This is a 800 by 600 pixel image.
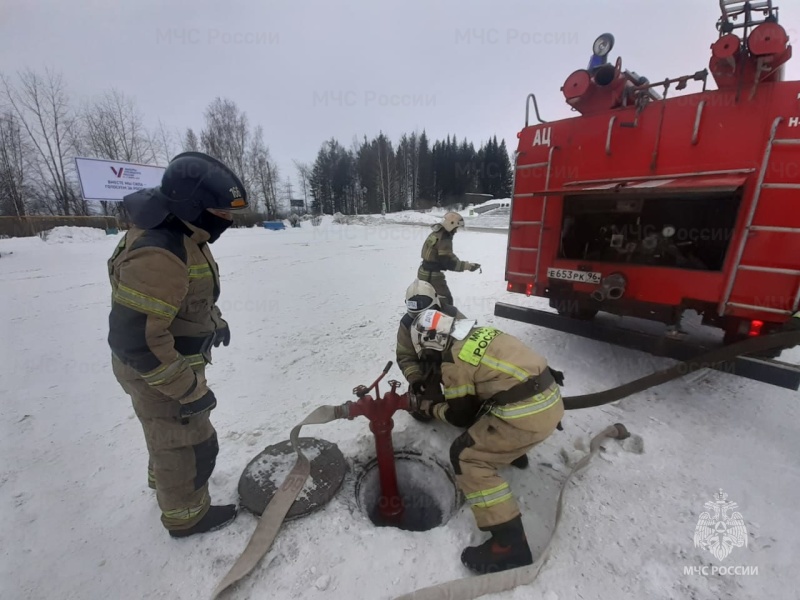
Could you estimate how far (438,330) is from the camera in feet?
7.35

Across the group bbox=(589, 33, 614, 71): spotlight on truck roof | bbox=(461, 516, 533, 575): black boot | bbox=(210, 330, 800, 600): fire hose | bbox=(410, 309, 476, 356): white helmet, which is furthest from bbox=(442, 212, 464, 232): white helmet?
bbox=(461, 516, 533, 575): black boot

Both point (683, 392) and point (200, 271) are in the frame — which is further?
point (683, 392)

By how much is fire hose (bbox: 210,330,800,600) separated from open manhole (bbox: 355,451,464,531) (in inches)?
21.1

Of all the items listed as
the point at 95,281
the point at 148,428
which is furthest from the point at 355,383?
the point at 95,281

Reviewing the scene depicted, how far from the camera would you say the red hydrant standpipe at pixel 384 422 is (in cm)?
235

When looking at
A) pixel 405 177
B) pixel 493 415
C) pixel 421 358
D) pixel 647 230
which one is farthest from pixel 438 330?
pixel 405 177

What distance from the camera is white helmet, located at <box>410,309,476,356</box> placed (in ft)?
7.37

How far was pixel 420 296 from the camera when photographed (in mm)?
2689

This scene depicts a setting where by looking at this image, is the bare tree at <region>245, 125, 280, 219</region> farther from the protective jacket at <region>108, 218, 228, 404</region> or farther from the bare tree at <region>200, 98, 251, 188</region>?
the protective jacket at <region>108, 218, 228, 404</region>

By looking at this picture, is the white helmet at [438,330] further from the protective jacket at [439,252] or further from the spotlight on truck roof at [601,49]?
the spotlight on truck roof at [601,49]

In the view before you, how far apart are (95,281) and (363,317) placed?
674 cm

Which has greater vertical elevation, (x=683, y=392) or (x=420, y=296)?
(x=420, y=296)

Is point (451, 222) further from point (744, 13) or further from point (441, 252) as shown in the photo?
point (744, 13)

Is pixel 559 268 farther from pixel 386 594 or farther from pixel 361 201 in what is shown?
pixel 361 201
